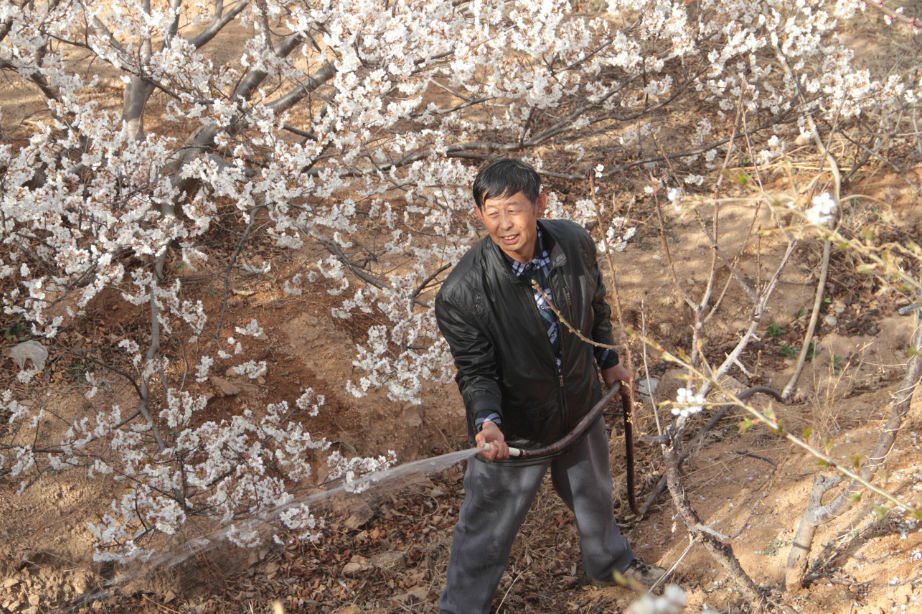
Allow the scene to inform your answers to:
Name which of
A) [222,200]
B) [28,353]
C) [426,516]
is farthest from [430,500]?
[222,200]

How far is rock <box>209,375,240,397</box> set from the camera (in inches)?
177

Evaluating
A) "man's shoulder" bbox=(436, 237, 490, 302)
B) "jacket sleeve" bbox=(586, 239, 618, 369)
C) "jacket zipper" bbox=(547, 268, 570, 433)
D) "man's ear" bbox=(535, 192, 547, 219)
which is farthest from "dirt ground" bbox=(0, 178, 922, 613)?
"man's shoulder" bbox=(436, 237, 490, 302)

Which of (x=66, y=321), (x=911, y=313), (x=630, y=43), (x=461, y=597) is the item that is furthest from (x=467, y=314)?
(x=911, y=313)

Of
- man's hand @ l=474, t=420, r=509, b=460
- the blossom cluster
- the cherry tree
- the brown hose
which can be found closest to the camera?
the blossom cluster

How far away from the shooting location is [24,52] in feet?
13.9

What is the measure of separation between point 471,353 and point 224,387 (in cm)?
251

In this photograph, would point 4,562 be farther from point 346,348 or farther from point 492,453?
point 492,453

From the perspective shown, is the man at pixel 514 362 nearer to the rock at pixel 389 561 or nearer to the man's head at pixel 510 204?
the man's head at pixel 510 204

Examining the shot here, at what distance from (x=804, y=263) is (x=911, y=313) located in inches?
39.3

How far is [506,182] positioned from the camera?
8.25 ft

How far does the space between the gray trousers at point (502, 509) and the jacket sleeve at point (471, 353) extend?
0.32 m

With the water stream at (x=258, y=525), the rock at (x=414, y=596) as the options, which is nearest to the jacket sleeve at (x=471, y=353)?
the water stream at (x=258, y=525)

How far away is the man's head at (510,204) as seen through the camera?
98.7 inches

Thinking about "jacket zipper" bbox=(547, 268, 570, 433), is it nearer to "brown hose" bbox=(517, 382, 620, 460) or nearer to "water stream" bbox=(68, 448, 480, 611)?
"brown hose" bbox=(517, 382, 620, 460)
